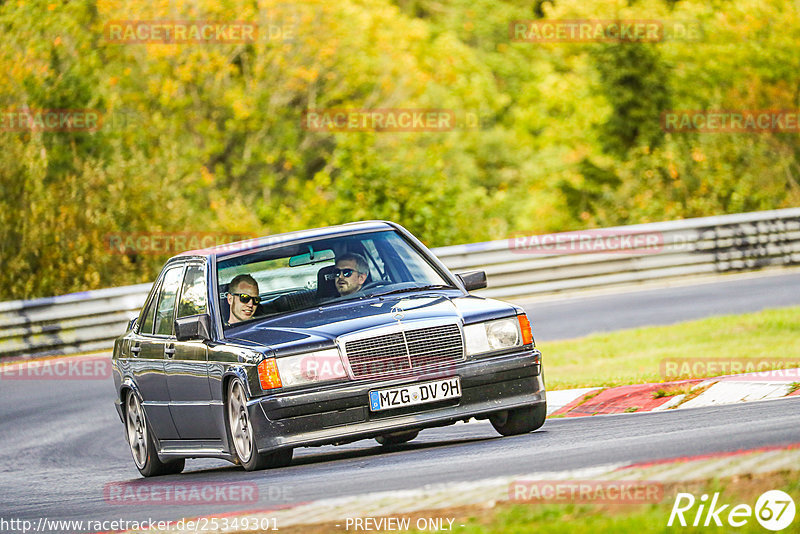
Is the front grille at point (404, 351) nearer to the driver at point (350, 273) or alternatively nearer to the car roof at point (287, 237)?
the driver at point (350, 273)

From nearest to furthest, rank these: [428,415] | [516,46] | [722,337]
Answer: [428,415] < [722,337] < [516,46]

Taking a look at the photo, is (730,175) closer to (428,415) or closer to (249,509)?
(428,415)

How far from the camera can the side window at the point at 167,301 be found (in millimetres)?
10180

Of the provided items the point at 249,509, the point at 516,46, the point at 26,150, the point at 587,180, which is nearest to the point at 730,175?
the point at 26,150

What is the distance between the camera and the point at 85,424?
13.9m

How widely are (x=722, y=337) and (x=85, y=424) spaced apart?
269 inches

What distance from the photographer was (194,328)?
30.2 ft

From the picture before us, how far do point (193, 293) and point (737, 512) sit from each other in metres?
5.41

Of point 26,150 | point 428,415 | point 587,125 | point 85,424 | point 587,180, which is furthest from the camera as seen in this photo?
point 587,125

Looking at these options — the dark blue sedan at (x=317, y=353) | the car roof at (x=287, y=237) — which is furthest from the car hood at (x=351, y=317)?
the car roof at (x=287, y=237)

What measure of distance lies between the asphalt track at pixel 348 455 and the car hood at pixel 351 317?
81cm

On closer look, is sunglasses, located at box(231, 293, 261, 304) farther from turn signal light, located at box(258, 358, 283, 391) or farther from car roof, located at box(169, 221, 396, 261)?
turn signal light, located at box(258, 358, 283, 391)

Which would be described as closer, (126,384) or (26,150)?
(126,384)

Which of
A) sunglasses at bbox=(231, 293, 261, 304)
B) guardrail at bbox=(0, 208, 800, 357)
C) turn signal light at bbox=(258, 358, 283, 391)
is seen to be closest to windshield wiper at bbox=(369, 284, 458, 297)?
sunglasses at bbox=(231, 293, 261, 304)
